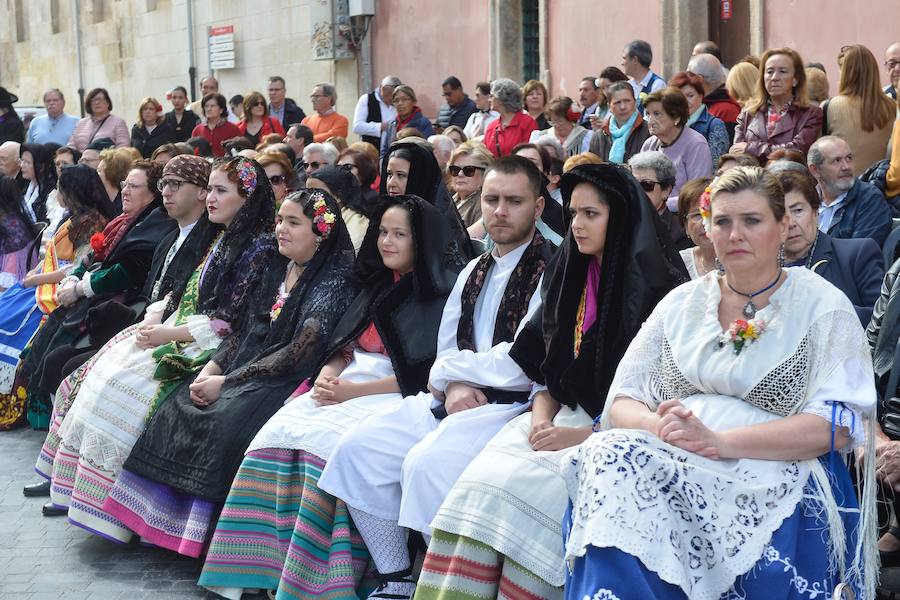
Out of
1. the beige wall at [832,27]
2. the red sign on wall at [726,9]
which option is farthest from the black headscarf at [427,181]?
the red sign on wall at [726,9]

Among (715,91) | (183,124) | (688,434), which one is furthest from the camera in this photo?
(183,124)

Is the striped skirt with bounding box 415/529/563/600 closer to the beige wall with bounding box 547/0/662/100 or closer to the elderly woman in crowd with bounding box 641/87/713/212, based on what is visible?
the elderly woman in crowd with bounding box 641/87/713/212

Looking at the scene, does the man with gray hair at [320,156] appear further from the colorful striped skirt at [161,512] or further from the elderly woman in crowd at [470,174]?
the colorful striped skirt at [161,512]

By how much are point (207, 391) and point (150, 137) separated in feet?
31.5

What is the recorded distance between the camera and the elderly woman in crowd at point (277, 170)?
8.38 metres

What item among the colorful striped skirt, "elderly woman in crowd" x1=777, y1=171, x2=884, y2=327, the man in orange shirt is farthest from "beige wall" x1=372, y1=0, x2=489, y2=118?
"elderly woman in crowd" x1=777, y1=171, x2=884, y2=327

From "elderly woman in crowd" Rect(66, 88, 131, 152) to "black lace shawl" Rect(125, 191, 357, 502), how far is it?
8942mm

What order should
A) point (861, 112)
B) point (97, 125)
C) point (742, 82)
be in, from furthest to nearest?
point (97, 125) < point (742, 82) < point (861, 112)

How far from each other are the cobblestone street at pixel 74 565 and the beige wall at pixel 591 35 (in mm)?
8974

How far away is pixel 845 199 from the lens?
636 cm

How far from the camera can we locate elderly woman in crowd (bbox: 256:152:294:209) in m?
8.38

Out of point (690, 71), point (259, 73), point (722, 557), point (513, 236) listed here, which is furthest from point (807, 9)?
point (259, 73)

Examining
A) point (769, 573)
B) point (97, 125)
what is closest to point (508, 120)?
point (97, 125)

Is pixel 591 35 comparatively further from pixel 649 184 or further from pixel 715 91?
pixel 649 184
